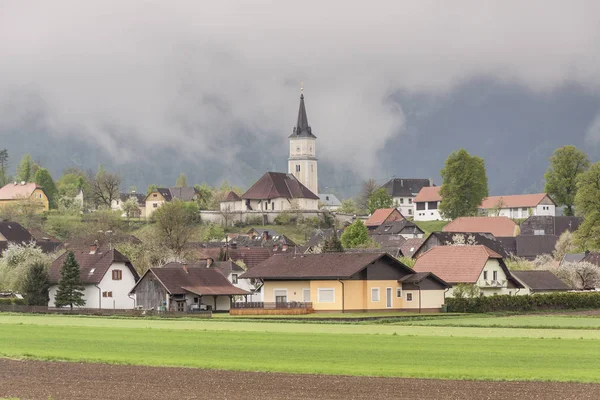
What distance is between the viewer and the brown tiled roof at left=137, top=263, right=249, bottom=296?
83.2 m

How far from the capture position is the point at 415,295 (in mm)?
76938

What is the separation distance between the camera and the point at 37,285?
296ft

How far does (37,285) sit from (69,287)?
2.88m

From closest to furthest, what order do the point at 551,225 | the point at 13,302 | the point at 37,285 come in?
the point at 13,302 < the point at 37,285 < the point at 551,225

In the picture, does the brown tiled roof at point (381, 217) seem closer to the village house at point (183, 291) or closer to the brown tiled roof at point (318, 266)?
the village house at point (183, 291)

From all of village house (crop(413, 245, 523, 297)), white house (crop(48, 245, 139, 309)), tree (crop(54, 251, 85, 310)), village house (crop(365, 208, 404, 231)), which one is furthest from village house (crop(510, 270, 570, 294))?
village house (crop(365, 208, 404, 231))

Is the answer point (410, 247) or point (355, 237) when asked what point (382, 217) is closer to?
point (355, 237)

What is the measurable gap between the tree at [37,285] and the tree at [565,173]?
94.2m

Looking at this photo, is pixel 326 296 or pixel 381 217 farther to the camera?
pixel 381 217

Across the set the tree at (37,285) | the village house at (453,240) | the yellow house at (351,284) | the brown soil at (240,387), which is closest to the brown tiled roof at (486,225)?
the village house at (453,240)

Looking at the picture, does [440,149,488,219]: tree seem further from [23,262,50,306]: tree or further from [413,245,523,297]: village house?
[23,262,50,306]: tree

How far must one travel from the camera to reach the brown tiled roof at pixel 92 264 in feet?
305

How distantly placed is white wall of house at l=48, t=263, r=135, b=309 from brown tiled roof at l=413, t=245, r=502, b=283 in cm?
2396

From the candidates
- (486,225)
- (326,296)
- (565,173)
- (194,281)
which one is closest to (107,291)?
(194,281)
